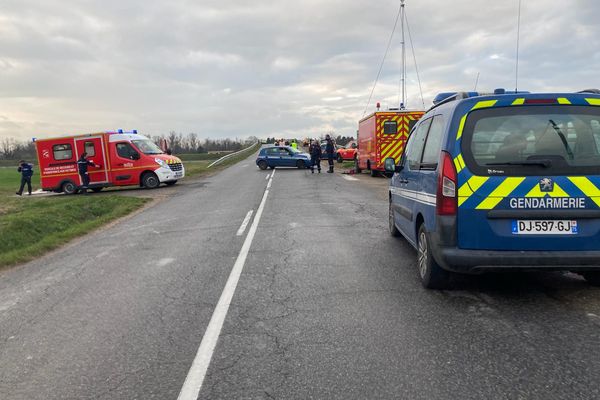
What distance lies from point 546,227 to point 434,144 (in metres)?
1.44

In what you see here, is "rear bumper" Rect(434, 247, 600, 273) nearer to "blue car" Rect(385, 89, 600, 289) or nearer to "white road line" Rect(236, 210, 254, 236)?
"blue car" Rect(385, 89, 600, 289)

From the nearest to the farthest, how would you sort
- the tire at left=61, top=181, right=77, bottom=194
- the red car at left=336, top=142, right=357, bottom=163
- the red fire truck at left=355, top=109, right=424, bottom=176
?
the red fire truck at left=355, top=109, right=424, bottom=176 → the tire at left=61, top=181, right=77, bottom=194 → the red car at left=336, top=142, right=357, bottom=163

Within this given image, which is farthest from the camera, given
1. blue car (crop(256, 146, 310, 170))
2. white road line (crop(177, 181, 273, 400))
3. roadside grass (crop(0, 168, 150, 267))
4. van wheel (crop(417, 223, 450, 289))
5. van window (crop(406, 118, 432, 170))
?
blue car (crop(256, 146, 310, 170))

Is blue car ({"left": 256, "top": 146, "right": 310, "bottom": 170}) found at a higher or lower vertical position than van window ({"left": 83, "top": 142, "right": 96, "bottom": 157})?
lower

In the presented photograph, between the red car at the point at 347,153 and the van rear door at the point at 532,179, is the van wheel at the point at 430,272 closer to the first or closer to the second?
the van rear door at the point at 532,179

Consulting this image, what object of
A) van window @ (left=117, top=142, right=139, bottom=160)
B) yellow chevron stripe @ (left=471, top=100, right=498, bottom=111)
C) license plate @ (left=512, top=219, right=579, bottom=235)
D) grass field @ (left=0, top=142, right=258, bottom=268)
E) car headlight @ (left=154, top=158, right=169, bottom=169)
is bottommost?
grass field @ (left=0, top=142, right=258, bottom=268)

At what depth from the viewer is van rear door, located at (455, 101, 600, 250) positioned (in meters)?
4.29

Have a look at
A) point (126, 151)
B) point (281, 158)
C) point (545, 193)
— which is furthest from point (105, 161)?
point (545, 193)

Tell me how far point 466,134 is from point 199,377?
10.6 ft

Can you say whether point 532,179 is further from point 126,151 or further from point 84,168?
point 84,168

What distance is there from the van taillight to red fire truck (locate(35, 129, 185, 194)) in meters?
17.7

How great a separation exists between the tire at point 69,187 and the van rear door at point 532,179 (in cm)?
2040

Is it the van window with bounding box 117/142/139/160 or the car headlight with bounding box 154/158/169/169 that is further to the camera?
the car headlight with bounding box 154/158/169/169

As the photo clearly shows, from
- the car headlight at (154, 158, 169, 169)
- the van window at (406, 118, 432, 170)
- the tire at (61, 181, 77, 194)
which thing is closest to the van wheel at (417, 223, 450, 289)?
the van window at (406, 118, 432, 170)
